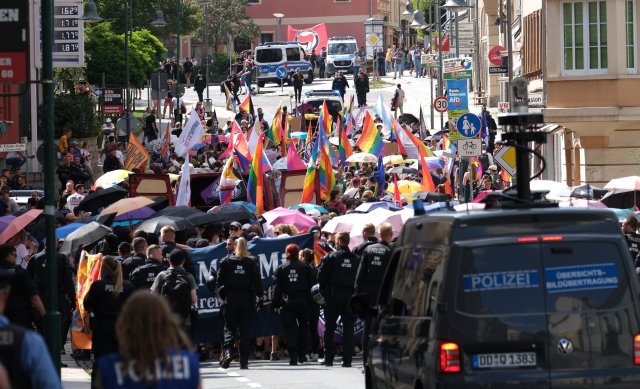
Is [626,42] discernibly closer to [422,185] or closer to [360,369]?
[422,185]

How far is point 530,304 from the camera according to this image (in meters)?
10.1

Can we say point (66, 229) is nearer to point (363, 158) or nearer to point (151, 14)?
point (363, 158)

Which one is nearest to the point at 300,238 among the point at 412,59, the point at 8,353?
the point at 8,353

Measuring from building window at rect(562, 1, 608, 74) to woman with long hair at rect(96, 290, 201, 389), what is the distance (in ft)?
93.1

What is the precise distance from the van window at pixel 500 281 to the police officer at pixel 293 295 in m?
8.91

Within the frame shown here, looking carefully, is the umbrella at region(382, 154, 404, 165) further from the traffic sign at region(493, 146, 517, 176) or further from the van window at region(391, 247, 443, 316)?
the van window at region(391, 247, 443, 316)

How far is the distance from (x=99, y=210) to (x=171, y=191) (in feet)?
6.27

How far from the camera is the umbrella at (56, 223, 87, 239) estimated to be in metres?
22.2

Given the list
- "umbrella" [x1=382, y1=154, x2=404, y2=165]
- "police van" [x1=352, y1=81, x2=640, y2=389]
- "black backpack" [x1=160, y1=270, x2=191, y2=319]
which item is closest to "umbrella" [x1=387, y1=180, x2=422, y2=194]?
"umbrella" [x1=382, y1=154, x2=404, y2=165]

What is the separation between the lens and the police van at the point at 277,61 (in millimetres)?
82875

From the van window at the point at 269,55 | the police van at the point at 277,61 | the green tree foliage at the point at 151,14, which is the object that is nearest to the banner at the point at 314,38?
the green tree foliage at the point at 151,14

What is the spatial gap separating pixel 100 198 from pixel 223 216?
4.45 meters

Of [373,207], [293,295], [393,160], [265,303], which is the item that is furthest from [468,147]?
[293,295]

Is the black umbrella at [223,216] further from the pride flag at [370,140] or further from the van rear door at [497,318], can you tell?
the pride flag at [370,140]
